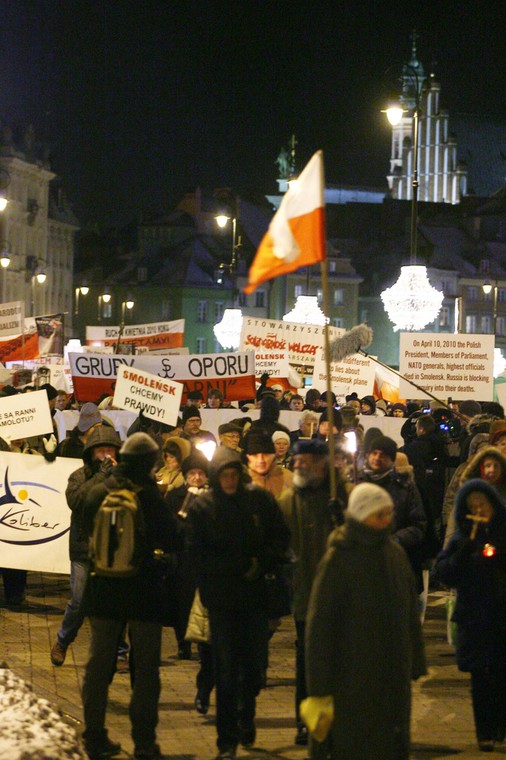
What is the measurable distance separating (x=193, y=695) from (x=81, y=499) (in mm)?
1535

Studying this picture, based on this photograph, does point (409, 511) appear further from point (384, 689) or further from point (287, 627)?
point (287, 627)

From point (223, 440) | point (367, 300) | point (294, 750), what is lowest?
point (294, 750)

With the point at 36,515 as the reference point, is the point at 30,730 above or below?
below

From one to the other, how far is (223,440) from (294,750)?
4090mm

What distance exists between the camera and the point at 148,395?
15.6 metres

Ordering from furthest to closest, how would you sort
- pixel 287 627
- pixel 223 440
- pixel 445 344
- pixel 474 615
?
pixel 445 344 < pixel 287 627 < pixel 223 440 < pixel 474 615

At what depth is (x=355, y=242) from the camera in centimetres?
9838

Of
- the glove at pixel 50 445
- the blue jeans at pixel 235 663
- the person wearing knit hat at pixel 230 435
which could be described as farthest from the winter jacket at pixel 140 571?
the glove at pixel 50 445

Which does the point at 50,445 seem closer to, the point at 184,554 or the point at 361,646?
the point at 184,554

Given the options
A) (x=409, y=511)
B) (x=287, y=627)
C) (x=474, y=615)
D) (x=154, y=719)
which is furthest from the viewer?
(x=287, y=627)

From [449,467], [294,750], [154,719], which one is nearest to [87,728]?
[154,719]

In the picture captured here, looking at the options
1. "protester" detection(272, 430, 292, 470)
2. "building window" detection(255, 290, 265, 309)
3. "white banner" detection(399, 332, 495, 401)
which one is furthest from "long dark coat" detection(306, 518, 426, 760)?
"building window" detection(255, 290, 265, 309)

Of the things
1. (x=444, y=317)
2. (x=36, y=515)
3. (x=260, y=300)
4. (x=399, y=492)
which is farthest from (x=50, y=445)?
(x=444, y=317)

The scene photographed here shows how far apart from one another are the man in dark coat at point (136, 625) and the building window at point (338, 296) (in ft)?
288
